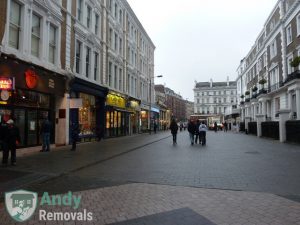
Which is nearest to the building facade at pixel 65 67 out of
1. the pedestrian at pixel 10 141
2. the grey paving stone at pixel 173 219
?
the pedestrian at pixel 10 141

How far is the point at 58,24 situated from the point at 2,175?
475 inches

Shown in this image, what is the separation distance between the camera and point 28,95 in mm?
14969

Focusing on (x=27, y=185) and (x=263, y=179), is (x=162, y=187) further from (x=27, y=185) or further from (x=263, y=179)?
(x=27, y=185)

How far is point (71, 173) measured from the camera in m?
8.88

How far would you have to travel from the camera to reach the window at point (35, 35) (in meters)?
15.2

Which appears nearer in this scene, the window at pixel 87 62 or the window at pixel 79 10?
the window at pixel 79 10

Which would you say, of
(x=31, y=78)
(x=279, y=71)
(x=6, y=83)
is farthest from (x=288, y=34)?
(x=6, y=83)

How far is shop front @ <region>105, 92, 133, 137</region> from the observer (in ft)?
86.4

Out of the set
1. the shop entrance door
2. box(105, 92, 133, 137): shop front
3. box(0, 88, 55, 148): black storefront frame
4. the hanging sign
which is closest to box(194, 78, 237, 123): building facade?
box(105, 92, 133, 137): shop front

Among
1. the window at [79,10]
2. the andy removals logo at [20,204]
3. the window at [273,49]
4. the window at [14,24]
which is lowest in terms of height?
the andy removals logo at [20,204]

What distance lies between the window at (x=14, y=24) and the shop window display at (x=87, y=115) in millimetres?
7709

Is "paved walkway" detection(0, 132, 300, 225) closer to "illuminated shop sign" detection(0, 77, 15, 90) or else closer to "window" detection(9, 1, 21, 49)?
"illuminated shop sign" detection(0, 77, 15, 90)

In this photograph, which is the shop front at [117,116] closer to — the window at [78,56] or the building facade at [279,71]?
the window at [78,56]

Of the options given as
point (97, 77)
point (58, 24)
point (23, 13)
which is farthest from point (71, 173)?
point (97, 77)
